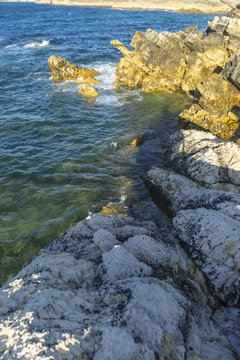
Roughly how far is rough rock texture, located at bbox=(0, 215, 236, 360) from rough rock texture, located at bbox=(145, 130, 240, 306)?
27.5 inches

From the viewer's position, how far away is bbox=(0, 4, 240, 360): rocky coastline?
4.30 meters

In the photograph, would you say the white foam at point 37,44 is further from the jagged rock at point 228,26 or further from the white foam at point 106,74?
the jagged rock at point 228,26

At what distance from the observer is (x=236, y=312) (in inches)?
230

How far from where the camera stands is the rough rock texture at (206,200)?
6332 millimetres

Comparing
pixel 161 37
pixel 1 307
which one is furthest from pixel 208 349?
pixel 161 37

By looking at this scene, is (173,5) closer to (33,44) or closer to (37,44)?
(37,44)

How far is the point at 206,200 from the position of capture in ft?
28.6

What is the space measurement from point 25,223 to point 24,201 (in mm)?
1782

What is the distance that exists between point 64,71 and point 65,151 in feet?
59.3

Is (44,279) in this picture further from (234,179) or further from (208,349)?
(234,179)

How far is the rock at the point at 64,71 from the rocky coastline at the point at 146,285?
24.8 metres

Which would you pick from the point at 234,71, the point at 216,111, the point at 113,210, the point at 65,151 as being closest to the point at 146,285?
the point at 113,210

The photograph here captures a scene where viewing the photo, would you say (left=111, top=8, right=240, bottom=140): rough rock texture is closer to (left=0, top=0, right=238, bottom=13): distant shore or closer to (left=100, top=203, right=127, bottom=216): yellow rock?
(left=100, top=203, right=127, bottom=216): yellow rock

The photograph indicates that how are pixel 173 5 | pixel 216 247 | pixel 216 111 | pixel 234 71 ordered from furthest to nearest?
pixel 173 5
pixel 216 111
pixel 234 71
pixel 216 247
